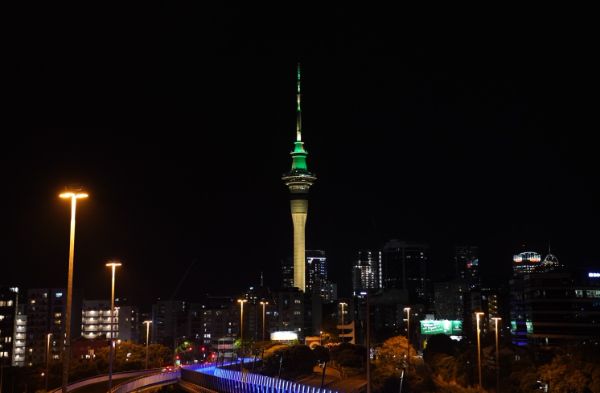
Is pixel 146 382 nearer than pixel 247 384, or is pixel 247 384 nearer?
pixel 247 384

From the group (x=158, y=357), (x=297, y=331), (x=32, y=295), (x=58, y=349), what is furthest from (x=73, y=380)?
(x=297, y=331)

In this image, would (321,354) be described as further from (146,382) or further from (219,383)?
(219,383)

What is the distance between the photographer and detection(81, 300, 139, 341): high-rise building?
17438 cm

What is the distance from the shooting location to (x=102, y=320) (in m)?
176

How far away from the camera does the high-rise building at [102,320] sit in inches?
6865

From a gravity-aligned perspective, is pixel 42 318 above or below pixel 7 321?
above

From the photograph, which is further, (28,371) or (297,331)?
(297,331)

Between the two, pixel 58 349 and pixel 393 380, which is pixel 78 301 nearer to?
pixel 58 349

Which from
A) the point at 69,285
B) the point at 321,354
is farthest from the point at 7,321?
the point at 69,285

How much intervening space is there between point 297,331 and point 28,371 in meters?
122

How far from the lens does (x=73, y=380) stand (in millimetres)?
68500

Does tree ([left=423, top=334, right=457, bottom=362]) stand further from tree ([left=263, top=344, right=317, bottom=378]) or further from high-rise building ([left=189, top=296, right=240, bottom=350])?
high-rise building ([left=189, top=296, right=240, bottom=350])

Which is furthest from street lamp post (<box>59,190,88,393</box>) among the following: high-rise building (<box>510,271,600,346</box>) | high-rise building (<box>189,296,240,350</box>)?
high-rise building (<box>189,296,240,350</box>)

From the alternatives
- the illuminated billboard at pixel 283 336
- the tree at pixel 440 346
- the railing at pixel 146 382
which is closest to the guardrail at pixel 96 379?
the railing at pixel 146 382
